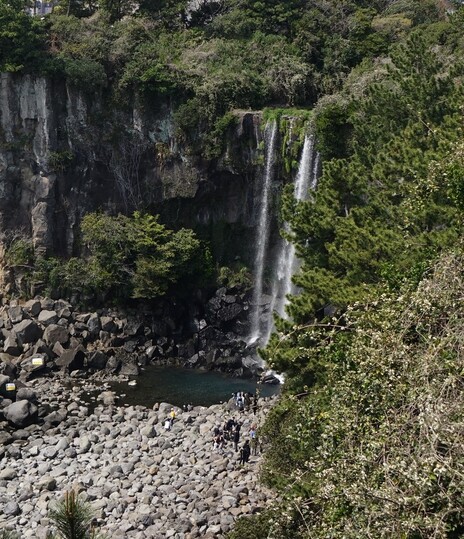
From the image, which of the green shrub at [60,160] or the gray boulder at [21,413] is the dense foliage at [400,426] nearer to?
the gray boulder at [21,413]

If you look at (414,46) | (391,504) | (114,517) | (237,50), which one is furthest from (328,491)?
(237,50)

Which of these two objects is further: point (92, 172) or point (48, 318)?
point (92, 172)

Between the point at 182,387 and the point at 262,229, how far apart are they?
9.59m

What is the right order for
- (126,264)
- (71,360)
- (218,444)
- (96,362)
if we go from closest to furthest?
(218,444), (71,360), (96,362), (126,264)

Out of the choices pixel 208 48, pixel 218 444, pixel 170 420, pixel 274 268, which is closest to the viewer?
pixel 218 444

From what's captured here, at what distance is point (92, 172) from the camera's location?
121 feet

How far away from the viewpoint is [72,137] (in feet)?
119

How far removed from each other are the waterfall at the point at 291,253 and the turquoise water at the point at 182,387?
4.11 m

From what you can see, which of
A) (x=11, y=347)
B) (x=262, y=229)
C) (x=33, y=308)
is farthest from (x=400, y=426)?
(x=33, y=308)

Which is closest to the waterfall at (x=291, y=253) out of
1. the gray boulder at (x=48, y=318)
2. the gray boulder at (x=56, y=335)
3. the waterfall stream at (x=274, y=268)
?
the waterfall stream at (x=274, y=268)

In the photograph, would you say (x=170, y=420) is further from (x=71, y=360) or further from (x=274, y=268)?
(x=274, y=268)

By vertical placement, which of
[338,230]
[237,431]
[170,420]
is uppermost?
[338,230]

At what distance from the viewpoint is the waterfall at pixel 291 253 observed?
31.7m

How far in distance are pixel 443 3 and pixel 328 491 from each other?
132 ft
